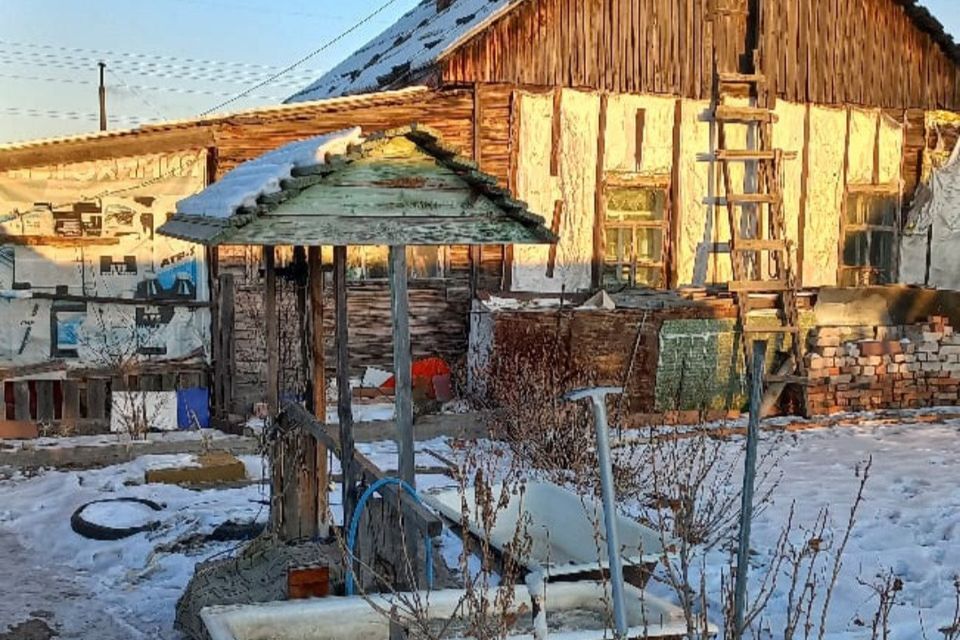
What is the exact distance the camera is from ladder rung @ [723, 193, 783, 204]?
46.8ft

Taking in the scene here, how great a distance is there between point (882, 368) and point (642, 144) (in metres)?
4.37

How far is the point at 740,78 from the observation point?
14.8 meters

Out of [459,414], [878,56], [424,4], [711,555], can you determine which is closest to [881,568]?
[711,555]

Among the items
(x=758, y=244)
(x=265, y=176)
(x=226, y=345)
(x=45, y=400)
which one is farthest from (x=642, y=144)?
(x=265, y=176)

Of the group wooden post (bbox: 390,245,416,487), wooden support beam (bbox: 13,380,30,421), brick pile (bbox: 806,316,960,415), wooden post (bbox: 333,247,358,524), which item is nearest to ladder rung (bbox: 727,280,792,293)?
brick pile (bbox: 806,316,960,415)

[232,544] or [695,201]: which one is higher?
[695,201]

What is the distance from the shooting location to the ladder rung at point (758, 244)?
1391cm

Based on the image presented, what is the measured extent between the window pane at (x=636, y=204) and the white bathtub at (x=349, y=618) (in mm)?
9817

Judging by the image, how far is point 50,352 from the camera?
12.0 metres

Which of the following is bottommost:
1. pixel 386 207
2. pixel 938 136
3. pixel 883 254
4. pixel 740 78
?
pixel 883 254

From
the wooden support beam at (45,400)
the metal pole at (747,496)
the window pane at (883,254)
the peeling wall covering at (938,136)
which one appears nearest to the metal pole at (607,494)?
the metal pole at (747,496)

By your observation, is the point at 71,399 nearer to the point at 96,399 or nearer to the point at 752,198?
the point at 96,399

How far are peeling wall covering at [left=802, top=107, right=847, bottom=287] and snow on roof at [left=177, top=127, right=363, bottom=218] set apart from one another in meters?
11.0

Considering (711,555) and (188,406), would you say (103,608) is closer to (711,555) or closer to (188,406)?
(711,555)
